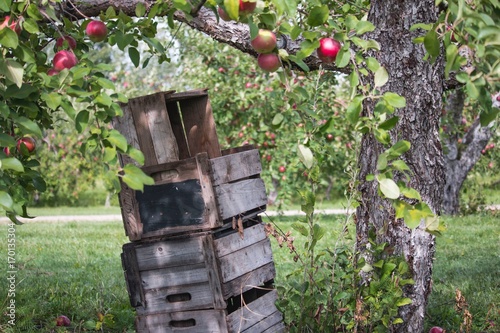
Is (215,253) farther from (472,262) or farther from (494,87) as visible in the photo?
(472,262)

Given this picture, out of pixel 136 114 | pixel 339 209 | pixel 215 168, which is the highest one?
pixel 136 114

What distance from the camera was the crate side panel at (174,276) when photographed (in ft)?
10.1

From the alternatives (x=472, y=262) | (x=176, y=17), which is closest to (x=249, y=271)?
(x=176, y=17)

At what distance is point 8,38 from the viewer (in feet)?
5.98

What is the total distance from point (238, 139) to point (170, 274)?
6.58 metres

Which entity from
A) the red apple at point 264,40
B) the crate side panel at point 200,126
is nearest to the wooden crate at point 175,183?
the crate side panel at point 200,126

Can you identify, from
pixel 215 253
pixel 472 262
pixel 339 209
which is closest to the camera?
pixel 215 253

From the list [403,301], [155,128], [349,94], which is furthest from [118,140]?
[403,301]

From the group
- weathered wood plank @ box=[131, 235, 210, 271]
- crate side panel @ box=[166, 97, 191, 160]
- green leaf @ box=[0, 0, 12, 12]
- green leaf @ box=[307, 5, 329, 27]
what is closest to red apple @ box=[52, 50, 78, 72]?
green leaf @ box=[0, 0, 12, 12]

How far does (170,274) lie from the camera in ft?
10.3

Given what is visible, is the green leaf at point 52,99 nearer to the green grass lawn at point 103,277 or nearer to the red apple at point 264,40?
the red apple at point 264,40

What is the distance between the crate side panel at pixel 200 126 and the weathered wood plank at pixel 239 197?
0.29 meters

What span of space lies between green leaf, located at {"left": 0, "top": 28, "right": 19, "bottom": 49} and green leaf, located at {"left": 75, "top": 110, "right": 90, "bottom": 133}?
25 centimetres

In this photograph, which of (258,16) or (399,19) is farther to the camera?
(399,19)
